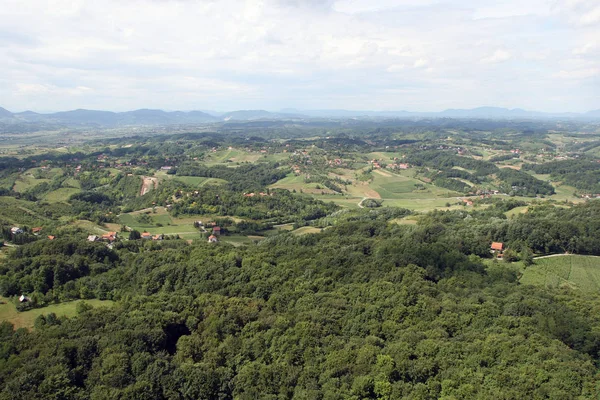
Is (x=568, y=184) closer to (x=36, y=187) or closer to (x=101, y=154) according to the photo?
(x=36, y=187)

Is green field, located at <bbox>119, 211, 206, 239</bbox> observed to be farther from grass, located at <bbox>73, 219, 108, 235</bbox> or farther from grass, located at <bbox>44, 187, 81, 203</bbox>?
grass, located at <bbox>44, 187, 81, 203</bbox>

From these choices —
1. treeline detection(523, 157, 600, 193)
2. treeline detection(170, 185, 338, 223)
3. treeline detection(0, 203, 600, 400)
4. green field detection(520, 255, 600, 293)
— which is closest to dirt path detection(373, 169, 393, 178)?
treeline detection(170, 185, 338, 223)

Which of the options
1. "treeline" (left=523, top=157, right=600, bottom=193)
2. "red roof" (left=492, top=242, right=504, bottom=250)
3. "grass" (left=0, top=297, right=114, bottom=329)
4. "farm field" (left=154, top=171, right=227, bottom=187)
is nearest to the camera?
"grass" (left=0, top=297, right=114, bottom=329)

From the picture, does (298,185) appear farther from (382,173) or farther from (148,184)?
(148,184)

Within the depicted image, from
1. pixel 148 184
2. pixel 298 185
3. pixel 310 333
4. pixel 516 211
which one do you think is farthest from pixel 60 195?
pixel 516 211

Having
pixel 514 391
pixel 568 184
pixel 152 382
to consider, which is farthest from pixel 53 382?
pixel 568 184

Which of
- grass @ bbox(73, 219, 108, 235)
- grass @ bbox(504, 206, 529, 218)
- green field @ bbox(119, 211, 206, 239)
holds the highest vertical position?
grass @ bbox(504, 206, 529, 218)

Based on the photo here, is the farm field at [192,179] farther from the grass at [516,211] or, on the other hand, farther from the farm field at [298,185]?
the grass at [516,211]
